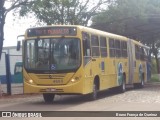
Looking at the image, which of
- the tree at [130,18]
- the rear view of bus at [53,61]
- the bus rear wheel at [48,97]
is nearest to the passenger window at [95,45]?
the rear view of bus at [53,61]

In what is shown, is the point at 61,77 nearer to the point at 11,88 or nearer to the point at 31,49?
the point at 31,49

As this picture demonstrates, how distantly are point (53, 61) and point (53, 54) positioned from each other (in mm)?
295

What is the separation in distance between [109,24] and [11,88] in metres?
14.7

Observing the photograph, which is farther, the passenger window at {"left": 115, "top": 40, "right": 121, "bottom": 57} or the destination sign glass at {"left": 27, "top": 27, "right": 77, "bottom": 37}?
the passenger window at {"left": 115, "top": 40, "right": 121, "bottom": 57}

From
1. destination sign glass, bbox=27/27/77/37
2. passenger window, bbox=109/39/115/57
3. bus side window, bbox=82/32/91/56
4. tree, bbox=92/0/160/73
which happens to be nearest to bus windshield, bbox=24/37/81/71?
destination sign glass, bbox=27/27/77/37

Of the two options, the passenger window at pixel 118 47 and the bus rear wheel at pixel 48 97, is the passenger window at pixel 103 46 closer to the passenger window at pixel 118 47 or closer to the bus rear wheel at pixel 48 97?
the passenger window at pixel 118 47

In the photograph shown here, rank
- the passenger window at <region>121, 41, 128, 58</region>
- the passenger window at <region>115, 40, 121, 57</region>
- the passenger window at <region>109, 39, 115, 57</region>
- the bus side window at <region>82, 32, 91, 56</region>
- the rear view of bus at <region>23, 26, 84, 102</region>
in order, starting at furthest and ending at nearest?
1. the passenger window at <region>121, 41, 128, 58</region>
2. the passenger window at <region>115, 40, 121, 57</region>
3. the passenger window at <region>109, 39, 115, 57</region>
4. the bus side window at <region>82, 32, 91, 56</region>
5. the rear view of bus at <region>23, 26, 84, 102</region>

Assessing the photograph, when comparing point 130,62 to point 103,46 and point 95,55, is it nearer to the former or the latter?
point 103,46

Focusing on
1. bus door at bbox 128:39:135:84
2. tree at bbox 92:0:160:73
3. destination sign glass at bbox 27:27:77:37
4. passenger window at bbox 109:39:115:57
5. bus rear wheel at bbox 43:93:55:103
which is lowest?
bus rear wheel at bbox 43:93:55:103

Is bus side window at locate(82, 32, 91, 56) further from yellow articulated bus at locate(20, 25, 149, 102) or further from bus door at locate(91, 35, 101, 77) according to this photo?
bus door at locate(91, 35, 101, 77)

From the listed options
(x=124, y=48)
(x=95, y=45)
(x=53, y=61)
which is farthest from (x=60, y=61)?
(x=124, y=48)

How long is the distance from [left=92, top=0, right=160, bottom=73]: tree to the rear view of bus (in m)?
17.9

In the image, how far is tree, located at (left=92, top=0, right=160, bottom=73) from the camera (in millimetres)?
36094

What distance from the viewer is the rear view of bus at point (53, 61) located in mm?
18312
